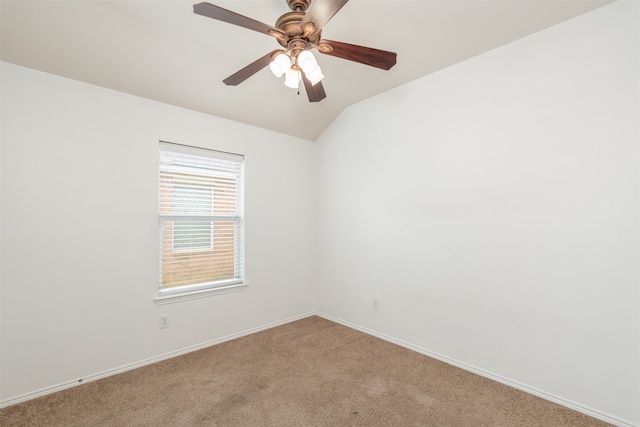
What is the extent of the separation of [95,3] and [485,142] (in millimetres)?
2929

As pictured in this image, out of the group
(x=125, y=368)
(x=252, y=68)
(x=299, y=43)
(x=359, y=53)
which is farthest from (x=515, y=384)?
(x=125, y=368)

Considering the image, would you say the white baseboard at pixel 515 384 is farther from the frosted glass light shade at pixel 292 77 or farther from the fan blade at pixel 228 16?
the fan blade at pixel 228 16

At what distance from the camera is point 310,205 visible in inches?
155

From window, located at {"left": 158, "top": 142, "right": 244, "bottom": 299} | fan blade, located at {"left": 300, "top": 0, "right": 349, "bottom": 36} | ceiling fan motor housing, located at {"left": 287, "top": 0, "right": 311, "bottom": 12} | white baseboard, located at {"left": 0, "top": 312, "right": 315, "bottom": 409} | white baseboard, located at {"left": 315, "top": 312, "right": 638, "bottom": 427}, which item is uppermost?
ceiling fan motor housing, located at {"left": 287, "top": 0, "right": 311, "bottom": 12}

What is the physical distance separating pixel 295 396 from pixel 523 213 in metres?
2.15

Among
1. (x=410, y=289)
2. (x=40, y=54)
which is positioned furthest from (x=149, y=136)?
(x=410, y=289)

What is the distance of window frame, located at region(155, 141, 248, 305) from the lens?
2.76 m

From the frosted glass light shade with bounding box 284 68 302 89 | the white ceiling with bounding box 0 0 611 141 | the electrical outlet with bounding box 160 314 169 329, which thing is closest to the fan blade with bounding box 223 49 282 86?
the frosted glass light shade with bounding box 284 68 302 89

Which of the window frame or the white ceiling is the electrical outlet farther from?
the white ceiling

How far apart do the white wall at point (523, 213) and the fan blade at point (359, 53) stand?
1051 millimetres

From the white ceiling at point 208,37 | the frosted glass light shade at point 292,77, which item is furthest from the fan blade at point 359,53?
the white ceiling at point 208,37

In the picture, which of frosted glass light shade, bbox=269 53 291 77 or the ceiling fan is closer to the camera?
the ceiling fan

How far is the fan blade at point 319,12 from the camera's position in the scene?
121cm

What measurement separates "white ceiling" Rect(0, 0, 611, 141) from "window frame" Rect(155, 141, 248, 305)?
50 centimetres
